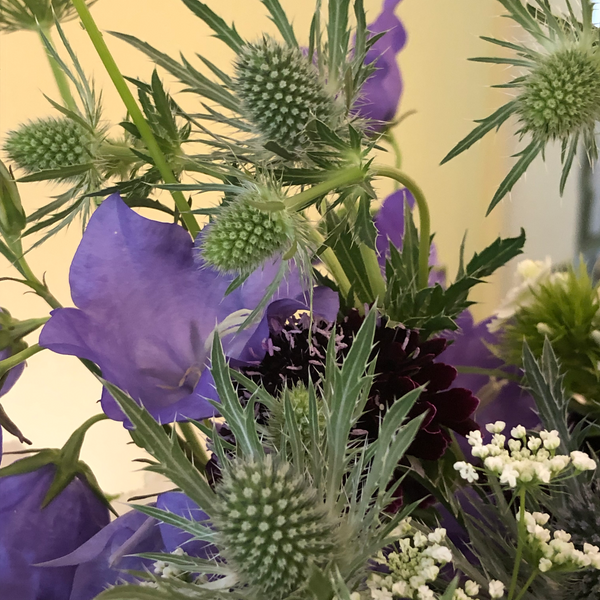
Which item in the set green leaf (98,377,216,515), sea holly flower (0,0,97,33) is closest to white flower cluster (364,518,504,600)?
green leaf (98,377,216,515)

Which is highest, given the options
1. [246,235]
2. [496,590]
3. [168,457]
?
[246,235]

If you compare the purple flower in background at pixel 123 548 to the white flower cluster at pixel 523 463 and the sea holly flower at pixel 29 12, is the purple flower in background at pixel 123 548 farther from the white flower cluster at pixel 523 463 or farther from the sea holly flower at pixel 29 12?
the sea holly flower at pixel 29 12

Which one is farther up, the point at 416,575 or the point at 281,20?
the point at 281,20

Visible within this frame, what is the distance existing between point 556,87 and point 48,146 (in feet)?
1.17

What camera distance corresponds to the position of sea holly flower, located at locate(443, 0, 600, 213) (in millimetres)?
391

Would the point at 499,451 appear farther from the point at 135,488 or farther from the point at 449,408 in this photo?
the point at 135,488

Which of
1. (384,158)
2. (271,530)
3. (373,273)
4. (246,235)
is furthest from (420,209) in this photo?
(384,158)

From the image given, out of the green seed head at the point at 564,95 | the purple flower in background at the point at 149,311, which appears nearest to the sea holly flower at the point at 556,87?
the green seed head at the point at 564,95

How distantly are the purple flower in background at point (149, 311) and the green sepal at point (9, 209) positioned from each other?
0.27 feet

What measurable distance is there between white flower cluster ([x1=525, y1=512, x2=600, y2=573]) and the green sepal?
394mm

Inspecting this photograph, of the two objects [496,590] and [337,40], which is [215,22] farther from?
[496,590]

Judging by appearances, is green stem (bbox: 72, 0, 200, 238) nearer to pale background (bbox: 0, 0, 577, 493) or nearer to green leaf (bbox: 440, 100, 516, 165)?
green leaf (bbox: 440, 100, 516, 165)

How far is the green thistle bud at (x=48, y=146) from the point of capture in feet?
1.24

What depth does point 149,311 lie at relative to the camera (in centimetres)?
39
